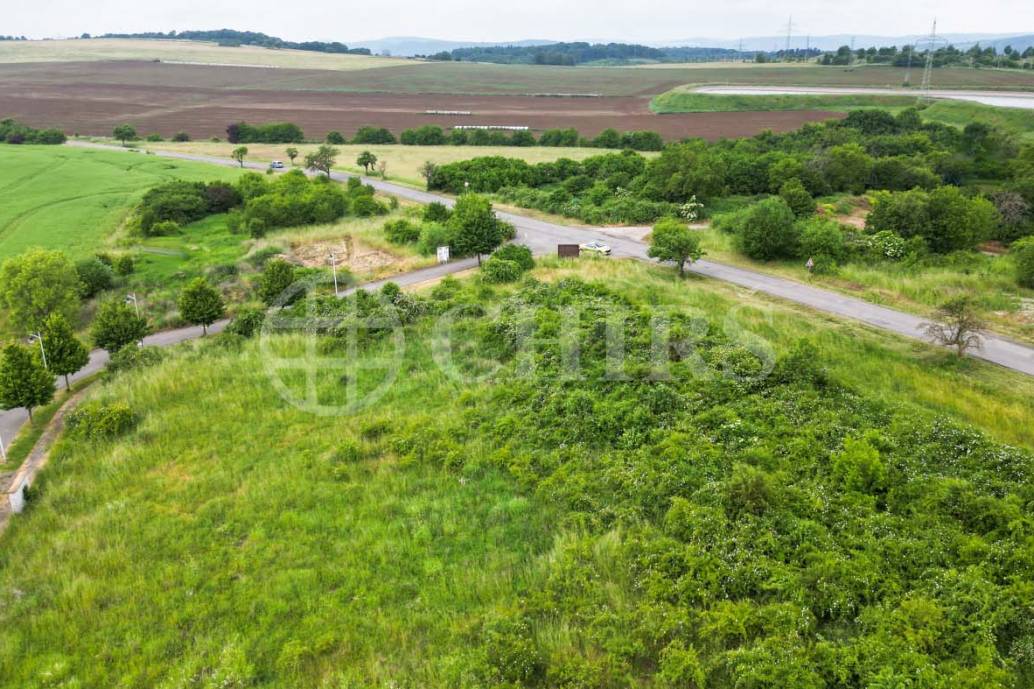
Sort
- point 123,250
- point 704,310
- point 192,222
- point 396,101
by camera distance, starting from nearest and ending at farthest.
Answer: point 704,310 → point 123,250 → point 192,222 → point 396,101

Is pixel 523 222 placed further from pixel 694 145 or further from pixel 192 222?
pixel 192 222

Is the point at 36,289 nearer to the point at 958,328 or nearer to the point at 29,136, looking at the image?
the point at 958,328

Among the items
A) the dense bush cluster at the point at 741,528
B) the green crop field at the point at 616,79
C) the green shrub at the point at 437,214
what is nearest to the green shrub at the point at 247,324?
the dense bush cluster at the point at 741,528

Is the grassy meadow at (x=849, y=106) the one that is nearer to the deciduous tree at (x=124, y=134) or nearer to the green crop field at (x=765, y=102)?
the green crop field at (x=765, y=102)

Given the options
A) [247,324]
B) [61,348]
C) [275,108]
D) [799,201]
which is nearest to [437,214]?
[247,324]

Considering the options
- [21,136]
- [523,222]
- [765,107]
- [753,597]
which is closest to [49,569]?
[753,597]

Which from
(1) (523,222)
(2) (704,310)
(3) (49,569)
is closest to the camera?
(3) (49,569)
